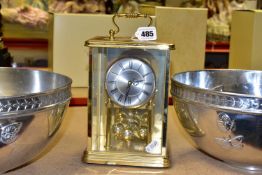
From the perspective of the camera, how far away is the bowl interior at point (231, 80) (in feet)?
3.06

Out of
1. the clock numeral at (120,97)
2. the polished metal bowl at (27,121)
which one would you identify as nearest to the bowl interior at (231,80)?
the clock numeral at (120,97)

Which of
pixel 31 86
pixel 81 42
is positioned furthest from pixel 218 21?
pixel 31 86

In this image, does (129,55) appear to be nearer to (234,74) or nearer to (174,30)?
(234,74)

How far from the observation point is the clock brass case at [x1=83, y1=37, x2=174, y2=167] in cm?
76

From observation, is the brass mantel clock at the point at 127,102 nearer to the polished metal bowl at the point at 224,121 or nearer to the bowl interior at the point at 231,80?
the polished metal bowl at the point at 224,121

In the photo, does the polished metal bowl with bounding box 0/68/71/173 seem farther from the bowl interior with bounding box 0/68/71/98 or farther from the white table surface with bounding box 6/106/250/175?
the bowl interior with bounding box 0/68/71/98

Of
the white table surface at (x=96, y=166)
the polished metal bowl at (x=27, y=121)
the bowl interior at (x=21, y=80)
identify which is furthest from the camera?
the bowl interior at (x=21, y=80)

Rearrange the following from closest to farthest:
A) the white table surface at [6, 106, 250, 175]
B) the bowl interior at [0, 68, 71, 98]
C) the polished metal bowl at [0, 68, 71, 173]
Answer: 1. the polished metal bowl at [0, 68, 71, 173]
2. the white table surface at [6, 106, 250, 175]
3. the bowl interior at [0, 68, 71, 98]

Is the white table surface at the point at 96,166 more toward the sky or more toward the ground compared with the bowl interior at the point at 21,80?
more toward the ground

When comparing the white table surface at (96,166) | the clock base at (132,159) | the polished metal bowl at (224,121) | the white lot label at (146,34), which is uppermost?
the white lot label at (146,34)

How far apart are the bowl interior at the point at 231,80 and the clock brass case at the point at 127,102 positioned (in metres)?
0.19

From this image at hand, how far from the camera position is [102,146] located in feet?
2.53

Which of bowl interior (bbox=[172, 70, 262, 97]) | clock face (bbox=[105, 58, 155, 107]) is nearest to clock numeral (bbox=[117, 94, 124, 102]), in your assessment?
clock face (bbox=[105, 58, 155, 107])

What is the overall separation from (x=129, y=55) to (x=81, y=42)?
23.6 inches
